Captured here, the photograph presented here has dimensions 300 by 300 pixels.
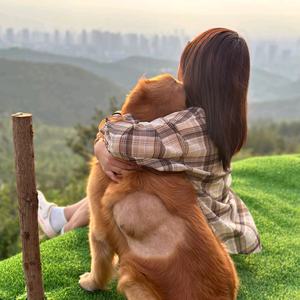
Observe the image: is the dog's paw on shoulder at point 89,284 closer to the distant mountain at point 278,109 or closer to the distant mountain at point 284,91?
the distant mountain at point 278,109

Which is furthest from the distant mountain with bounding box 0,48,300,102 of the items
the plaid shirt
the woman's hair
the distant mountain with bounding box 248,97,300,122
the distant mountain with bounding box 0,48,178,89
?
the plaid shirt

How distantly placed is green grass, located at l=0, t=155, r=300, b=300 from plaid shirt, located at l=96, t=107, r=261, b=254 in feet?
2.46

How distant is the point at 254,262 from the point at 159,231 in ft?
4.74

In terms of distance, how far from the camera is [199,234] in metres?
1.47

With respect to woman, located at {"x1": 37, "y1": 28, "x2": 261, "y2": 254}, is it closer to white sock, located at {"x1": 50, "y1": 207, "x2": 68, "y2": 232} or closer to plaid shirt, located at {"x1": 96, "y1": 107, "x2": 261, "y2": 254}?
plaid shirt, located at {"x1": 96, "y1": 107, "x2": 261, "y2": 254}

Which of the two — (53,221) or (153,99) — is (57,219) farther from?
(153,99)

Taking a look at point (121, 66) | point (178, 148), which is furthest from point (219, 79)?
point (121, 66)

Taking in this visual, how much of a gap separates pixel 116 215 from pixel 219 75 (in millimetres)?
932

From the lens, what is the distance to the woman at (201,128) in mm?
1554

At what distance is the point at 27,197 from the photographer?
1508 mm

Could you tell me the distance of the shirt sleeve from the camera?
5.07 feet

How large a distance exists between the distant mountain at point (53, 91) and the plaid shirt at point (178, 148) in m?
44.9

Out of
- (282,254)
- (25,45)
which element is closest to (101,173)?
(282,254)

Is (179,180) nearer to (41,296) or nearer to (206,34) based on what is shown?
(206,34)
